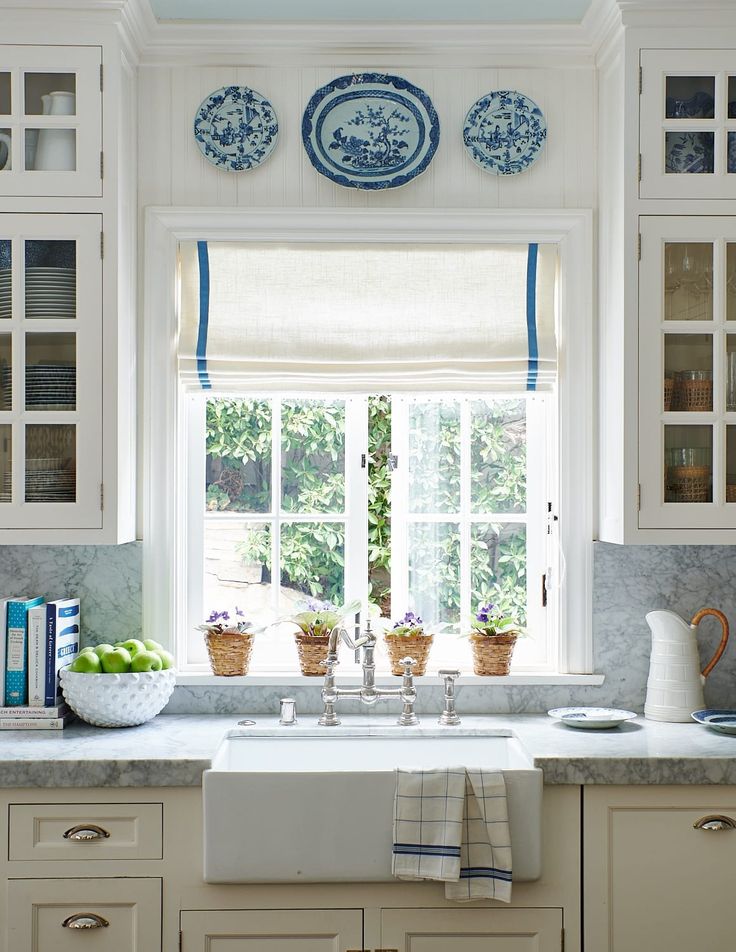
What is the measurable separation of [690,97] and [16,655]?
2.18 metres

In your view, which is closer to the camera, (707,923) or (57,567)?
(707,923)

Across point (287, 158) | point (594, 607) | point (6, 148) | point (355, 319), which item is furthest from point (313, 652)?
point (6, 148)

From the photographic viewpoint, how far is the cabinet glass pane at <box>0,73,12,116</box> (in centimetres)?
223

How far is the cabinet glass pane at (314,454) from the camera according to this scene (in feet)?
8.68

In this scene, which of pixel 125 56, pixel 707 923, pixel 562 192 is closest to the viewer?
pixel 707 923

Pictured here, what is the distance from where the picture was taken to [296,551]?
264 centimetres

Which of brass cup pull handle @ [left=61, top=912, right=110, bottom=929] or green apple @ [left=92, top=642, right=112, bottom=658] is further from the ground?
green apple @ [left=92, top=642, right=112, bottom=658]

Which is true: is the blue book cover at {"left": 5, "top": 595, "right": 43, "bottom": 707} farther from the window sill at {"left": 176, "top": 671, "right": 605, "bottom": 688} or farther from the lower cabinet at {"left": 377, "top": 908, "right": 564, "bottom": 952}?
the lower cabinet at {"left": 377, "top": 908, "right": 564, "bottom": 952}

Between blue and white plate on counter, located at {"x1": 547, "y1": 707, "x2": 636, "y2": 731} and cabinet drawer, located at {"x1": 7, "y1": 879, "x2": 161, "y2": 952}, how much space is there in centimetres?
105

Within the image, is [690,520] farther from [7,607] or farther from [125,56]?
[125,56]

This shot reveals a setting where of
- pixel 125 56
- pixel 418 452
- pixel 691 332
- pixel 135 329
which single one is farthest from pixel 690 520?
pixel 125 56

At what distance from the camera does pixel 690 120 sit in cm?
227

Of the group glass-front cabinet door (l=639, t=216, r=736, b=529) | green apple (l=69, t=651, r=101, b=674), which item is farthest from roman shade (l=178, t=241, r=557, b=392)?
green apple (l=69, t=651, r=101, b=674)

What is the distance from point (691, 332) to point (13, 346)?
1.66 m
